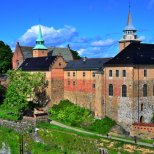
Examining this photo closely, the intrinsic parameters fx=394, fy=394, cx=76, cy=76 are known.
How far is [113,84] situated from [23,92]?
55.6ft

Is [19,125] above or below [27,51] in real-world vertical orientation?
below

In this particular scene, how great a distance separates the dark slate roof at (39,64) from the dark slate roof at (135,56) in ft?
55.8

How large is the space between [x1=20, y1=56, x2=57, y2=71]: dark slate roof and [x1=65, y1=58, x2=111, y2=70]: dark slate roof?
3509 millimetres

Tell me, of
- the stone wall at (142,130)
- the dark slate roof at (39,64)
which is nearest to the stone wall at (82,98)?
the dark slate roof at (39,64)

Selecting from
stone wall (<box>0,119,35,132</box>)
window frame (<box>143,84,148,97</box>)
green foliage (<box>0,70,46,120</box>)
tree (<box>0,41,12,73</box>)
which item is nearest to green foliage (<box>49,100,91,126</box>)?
green foliage (<box>0,70,46,120</box>)

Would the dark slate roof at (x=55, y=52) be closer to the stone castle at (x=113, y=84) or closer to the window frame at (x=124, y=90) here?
the stone castle at (x=113, y=84)

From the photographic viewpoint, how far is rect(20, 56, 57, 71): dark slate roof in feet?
245

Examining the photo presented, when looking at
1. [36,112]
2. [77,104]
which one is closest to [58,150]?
[36,112]

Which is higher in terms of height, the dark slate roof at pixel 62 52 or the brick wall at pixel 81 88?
the dark slate roof at pixel 62 52

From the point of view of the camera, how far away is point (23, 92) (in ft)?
224

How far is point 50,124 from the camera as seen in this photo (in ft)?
198

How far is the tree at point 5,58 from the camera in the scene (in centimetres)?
9925

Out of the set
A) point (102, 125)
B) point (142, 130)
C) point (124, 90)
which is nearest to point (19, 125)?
point (102, 125)

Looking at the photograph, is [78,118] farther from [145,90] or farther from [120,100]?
[145,90]
